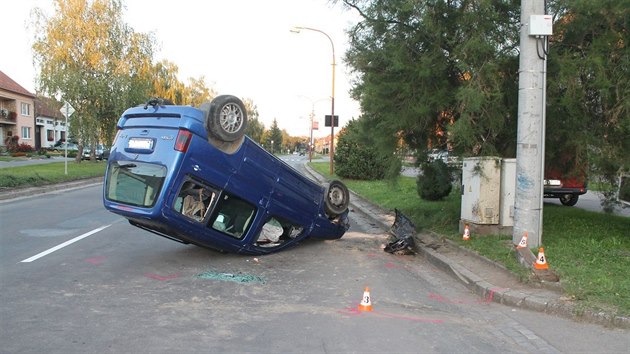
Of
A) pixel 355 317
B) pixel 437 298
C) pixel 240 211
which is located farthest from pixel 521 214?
pixel 240 211

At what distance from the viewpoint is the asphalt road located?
451 centimetres

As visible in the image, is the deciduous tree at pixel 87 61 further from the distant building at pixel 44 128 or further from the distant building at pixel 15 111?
the distant building at pixel 44 128

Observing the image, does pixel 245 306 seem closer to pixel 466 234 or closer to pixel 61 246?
pixel 61 246

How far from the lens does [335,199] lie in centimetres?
966

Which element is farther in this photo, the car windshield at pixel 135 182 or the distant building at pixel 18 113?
the distant building at pixel 18 113

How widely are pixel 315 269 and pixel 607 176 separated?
5550 millimetres

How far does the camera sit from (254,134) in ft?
283

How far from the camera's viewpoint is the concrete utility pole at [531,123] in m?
7.56

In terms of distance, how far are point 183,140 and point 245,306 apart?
2.37m

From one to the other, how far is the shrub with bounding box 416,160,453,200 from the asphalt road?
3277 millimetres

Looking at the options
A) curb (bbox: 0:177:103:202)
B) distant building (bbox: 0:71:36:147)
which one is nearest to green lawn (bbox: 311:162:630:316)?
curb (bbox: 0:177:103:202)

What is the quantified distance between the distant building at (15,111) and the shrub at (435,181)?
56.3 m

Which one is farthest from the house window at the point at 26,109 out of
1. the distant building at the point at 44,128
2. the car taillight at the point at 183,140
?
the car taillight at the point at 183,140

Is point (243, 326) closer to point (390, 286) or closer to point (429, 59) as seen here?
point (390, 286)
